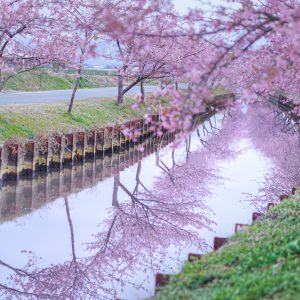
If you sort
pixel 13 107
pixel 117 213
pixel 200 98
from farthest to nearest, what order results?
pixel 13 107 < pixel 117 213 < pixel 200 98

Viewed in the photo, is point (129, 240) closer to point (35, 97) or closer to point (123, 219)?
point (123, 219)

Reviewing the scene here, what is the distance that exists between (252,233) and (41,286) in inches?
179

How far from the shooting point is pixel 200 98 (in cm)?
662

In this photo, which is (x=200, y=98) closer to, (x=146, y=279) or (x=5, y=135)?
(x=146, y=279)

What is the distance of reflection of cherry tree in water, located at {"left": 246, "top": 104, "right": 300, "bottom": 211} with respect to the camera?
21750 millimetres

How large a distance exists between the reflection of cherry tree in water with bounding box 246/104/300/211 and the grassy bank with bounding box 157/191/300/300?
28.0ft

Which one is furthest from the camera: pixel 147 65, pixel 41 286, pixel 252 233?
pixel 147 65

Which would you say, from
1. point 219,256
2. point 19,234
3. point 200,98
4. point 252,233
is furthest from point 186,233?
point 200,98

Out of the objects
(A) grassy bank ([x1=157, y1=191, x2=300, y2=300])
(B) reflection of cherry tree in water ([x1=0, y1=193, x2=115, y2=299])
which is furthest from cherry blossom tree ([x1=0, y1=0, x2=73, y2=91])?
(A) grassy bank ([x1=157, y1=191, x2=300, y2=300])

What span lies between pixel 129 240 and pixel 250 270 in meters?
7.61

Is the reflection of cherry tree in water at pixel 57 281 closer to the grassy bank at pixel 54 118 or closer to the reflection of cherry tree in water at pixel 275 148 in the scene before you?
the reflection of cherry tree in water at pixel 275 148

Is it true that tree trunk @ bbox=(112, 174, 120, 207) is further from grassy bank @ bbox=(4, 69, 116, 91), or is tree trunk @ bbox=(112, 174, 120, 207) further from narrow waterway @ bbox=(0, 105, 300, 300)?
grassy bank @ bbox=(4, 69, 116, 91)

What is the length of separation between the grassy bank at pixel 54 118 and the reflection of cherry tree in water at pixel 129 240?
11.1 feet

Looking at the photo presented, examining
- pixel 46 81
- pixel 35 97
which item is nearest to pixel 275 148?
pixel 35 97
